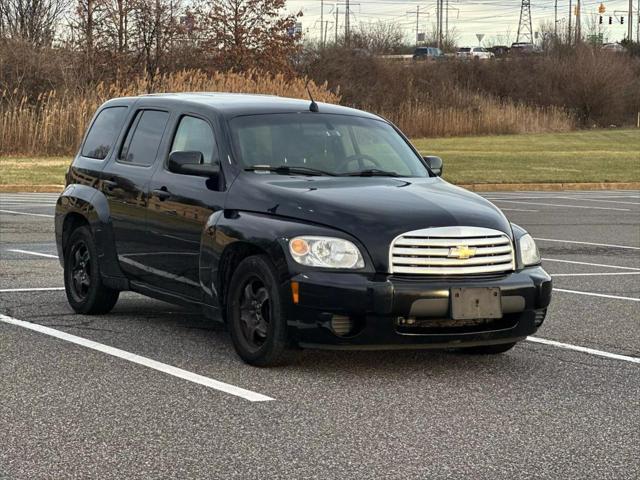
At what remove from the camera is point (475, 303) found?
7277mm

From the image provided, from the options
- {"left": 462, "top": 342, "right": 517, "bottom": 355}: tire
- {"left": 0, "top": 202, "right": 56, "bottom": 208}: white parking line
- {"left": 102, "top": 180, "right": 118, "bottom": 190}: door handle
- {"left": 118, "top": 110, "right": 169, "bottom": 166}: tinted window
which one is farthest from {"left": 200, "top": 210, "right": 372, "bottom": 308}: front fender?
{"left": 0, "top": 202, "right": 56, "bottom": 208}: white parking line

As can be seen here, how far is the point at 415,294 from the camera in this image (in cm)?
717

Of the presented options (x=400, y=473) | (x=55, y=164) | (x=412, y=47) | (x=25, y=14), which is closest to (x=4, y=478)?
(x=400, y=473)

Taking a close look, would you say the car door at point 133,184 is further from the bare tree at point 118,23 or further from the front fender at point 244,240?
the bare tree at point 118,23

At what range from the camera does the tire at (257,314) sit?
292 inches

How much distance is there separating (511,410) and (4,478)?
2.68 metres

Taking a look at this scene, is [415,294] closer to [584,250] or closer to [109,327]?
[109,327]

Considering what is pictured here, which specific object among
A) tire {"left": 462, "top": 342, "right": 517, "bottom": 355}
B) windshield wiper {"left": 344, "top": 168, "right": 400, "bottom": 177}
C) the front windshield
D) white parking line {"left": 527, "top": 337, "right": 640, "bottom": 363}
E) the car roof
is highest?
the car roof

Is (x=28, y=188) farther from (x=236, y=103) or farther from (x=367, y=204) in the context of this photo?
(x=367, y=204)

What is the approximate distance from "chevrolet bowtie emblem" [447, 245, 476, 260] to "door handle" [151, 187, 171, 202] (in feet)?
7.13

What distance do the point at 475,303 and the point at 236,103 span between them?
2497mm

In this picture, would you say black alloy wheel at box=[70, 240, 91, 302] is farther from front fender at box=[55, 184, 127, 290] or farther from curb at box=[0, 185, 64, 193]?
curb at box=[0, 185, 64, 193]

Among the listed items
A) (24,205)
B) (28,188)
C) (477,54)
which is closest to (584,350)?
(24,205)

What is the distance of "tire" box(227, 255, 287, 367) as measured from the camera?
292 inches
